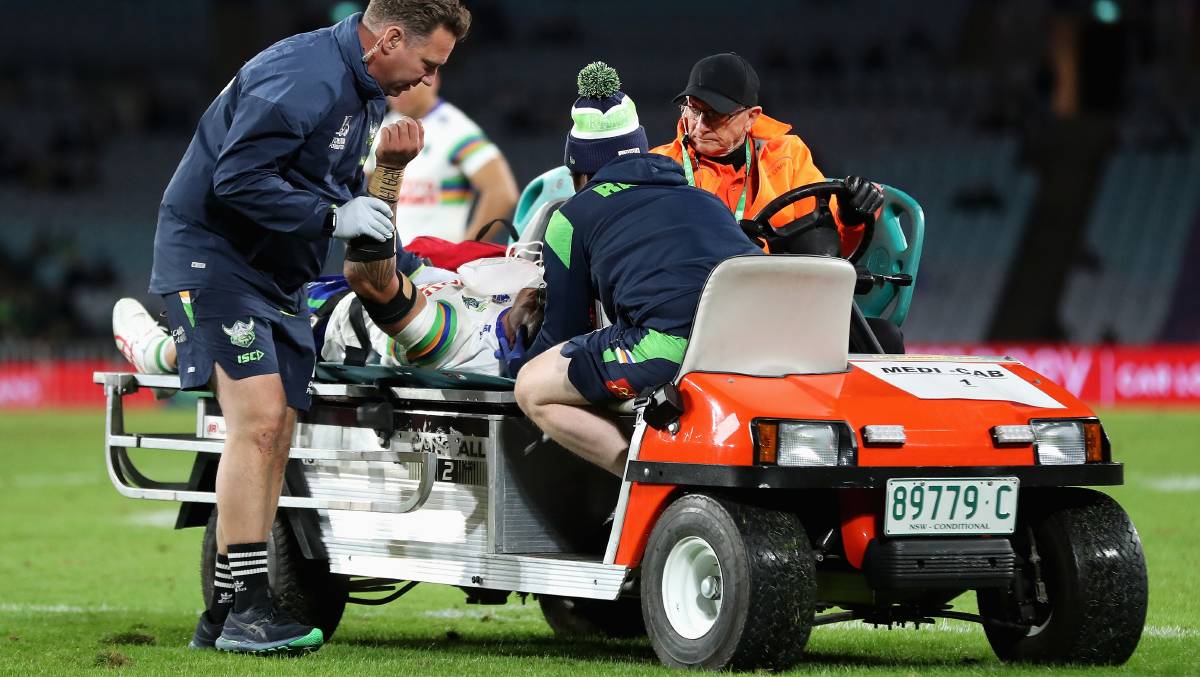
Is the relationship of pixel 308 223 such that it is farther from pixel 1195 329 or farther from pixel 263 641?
pixel 1195 329

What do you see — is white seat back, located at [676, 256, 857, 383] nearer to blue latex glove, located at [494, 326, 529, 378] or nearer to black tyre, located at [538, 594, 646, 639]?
blue latex glove, located at [494, 326, 529, 378]

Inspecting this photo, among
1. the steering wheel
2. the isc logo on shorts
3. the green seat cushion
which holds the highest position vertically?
the steering wheel

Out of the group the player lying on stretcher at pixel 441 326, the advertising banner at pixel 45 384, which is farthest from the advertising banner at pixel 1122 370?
the player lying on stretcher at pixel 441 326

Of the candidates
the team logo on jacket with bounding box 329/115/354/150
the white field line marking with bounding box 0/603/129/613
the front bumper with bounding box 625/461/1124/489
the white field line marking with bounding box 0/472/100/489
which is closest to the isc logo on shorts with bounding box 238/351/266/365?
the team logo on jacket with bounding box 329/115/354/150

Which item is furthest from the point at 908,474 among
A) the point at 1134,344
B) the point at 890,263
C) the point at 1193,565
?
the point at 1134,344

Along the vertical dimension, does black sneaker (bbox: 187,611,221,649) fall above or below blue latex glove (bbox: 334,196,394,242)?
below

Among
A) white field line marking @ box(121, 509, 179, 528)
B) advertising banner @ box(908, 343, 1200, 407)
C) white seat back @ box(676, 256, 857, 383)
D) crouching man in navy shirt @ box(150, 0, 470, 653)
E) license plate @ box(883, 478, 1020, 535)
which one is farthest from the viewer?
advertising banner @ box(908, 343, 1200, 407)

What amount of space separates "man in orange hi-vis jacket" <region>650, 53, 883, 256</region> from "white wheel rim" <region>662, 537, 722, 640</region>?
1.45 m

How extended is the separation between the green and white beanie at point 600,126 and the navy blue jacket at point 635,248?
14 cm

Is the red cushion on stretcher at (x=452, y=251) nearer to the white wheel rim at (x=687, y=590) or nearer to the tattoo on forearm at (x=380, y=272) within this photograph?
the tattoo on forearm at (x=380, y=272)

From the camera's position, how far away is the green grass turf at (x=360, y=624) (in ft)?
17.4

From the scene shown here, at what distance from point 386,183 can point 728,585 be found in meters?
1.87

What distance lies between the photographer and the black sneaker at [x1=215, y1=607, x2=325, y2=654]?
5.46 metres

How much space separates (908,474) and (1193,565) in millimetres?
3849
